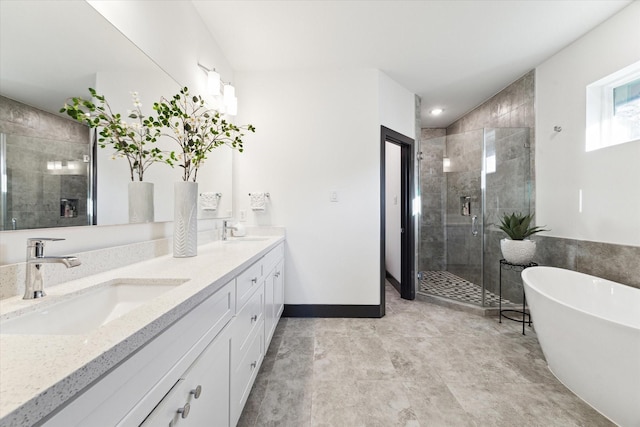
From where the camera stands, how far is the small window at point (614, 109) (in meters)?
1.96

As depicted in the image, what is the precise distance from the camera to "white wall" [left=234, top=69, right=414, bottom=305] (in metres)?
2.62

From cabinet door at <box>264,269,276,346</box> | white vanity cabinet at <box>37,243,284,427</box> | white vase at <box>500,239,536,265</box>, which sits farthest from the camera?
white vase at <box>500,239,536,265</box>

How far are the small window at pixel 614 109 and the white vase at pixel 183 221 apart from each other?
305 cm

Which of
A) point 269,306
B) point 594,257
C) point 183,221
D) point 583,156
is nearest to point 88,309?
point 183,221

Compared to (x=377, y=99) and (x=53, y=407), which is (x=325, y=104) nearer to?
(x=377, y=99)

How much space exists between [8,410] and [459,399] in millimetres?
1858

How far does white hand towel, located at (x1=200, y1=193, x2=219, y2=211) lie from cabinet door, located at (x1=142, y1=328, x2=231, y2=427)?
1280 mm

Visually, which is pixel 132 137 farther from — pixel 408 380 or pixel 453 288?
pixel 453 288

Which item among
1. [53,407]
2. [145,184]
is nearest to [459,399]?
[53,407]

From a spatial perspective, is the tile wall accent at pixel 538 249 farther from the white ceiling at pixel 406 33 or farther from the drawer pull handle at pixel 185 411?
the drawer pull handle at pixel 185 411

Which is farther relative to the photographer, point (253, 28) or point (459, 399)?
point (253, 28)

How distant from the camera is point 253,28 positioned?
6.79ft

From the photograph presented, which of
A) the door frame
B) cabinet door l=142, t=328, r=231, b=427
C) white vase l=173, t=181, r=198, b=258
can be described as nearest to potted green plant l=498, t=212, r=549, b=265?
the door frame

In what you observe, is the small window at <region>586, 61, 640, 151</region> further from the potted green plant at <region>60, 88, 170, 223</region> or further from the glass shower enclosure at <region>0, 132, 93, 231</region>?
the glass shower enclosure at <region>0, 132, 93, 231</region>
